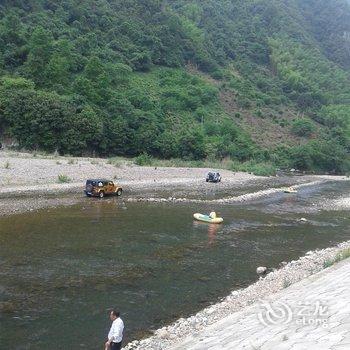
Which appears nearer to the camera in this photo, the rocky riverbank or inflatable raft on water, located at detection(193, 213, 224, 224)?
the rocky riverbank

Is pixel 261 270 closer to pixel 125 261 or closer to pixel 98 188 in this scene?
pixel 125 261

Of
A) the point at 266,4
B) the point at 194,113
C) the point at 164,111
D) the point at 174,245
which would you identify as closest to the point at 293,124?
the point at 194,113

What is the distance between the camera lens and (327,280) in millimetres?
16062

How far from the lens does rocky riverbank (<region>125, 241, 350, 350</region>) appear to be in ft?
43.6

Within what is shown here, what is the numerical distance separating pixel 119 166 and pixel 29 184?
15963 millimetres

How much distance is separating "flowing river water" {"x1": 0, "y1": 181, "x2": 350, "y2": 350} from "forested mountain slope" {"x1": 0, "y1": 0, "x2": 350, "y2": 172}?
3179 centimetres

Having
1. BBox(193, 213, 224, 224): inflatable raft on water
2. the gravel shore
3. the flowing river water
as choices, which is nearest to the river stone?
the flowing river water

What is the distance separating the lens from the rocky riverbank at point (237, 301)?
13.3m

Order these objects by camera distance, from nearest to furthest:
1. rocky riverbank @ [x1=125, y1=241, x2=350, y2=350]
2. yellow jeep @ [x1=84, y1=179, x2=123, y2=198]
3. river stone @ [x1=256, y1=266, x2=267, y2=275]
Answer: rocky riverbank @ [x1=125, y1=241, x2=350, y2=350]
river stone @ [x1=256, y1=266, x2=267, y2=275]
yellow jeep @ [x1=84, y1=179, x2=123, y2=198]

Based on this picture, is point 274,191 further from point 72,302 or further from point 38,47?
point 38,47

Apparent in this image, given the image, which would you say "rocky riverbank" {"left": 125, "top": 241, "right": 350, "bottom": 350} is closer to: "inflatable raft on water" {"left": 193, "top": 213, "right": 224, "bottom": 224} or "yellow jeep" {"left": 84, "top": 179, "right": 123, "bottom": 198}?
"inflatable raft on water" {"left": 193, "top": 213, "right": 224, "bottom": 224}

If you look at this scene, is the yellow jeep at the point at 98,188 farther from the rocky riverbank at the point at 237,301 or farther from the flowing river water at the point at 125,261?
the rocky riverbank at the point at 237,301

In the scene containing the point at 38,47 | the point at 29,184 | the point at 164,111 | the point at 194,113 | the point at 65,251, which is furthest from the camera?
the point at 194,113

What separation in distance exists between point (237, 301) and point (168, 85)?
9590 centimetres
